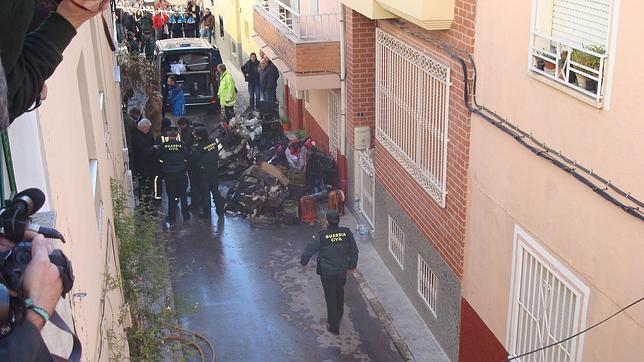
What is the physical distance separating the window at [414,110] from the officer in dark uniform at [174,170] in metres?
3.54

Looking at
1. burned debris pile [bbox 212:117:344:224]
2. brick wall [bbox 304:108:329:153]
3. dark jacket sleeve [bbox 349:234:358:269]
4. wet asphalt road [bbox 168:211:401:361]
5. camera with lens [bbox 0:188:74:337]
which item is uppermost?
camera with lens [bbox 0:188:74:337]

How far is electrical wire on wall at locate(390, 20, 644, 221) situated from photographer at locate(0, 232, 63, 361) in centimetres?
428

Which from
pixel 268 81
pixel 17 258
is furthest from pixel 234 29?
pixel 17 258

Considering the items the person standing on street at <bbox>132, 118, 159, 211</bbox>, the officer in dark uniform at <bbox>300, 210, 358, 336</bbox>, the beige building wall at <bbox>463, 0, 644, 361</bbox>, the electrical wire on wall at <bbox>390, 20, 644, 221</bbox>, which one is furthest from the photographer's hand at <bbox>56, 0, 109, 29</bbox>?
the person standing on street at <bbox>132, 118, 159, 211</bbox>

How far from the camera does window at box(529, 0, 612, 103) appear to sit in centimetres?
588

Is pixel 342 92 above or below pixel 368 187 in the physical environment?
above

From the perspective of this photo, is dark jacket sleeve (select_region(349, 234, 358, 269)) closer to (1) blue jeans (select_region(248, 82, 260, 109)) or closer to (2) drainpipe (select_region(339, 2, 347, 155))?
(2) drainpipe (select_region(339, 2, 347, 155))

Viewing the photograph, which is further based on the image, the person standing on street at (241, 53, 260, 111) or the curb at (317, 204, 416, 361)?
the person standing on street at (241, 53, 260, 111)

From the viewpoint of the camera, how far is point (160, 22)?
2962 centimetres

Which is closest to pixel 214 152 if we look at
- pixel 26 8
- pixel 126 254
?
pixel 126 254

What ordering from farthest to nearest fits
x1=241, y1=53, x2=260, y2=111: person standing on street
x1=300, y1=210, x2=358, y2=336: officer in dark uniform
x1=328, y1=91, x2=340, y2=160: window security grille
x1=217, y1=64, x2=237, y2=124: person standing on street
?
1. x1=241, y1=53, x2=260, y2=111: person standing on street
2. x1=217, y1=64, x2=237, y2=124: person standing on street
3. x1=328, y1=91, x2=340, y2=160: window security grille
4. x1=300, y1=210, x2=358, y2=336: officer in dark uniform

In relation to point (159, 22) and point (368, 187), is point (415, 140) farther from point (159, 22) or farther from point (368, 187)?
point (159, 22)

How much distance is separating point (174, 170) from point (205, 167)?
0.57 m

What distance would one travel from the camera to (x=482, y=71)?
8055 millimetres
